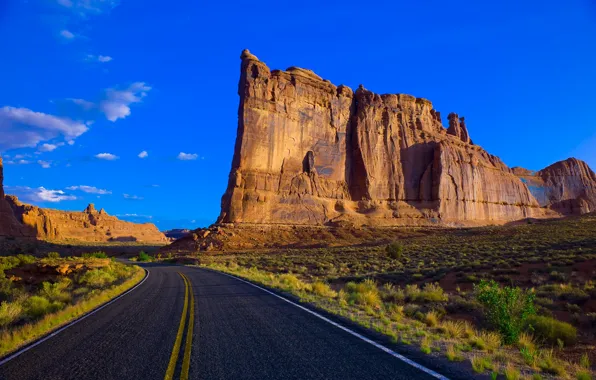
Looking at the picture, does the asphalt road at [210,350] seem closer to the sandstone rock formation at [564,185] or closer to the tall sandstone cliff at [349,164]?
the tall sandstone cliff at [349,164]

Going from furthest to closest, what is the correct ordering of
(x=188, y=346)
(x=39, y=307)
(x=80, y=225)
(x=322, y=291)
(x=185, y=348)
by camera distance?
(x=80, y=225) → (x=322, y=291) → (x=39, y=307) → (x=188, y=346) → (x=185, y=348)

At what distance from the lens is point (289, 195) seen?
7006cm

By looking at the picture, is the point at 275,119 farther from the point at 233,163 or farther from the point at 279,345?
the point at 279,345

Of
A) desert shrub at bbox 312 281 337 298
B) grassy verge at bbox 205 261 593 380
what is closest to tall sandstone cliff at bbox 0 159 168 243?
desert shrub at bbox 312 281 337 298

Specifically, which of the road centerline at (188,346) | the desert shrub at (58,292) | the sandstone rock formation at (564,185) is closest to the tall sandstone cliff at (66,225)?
the desert shrub at (58,292)

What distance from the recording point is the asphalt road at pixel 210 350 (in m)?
5.05

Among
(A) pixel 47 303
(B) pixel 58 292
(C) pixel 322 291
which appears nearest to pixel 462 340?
(C) pixel 322 291

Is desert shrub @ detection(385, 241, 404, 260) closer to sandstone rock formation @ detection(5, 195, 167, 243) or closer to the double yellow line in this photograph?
the double yellow line

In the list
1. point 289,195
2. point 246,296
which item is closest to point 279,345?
point 246,296

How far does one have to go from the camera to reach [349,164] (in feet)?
271

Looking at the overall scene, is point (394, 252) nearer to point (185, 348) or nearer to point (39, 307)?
point (39, 307)

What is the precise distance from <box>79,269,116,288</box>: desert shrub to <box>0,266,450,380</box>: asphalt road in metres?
9.85

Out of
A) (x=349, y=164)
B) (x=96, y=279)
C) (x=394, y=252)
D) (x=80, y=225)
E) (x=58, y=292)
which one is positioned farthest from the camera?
(x=80, y=225)

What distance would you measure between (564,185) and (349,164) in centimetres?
7540
